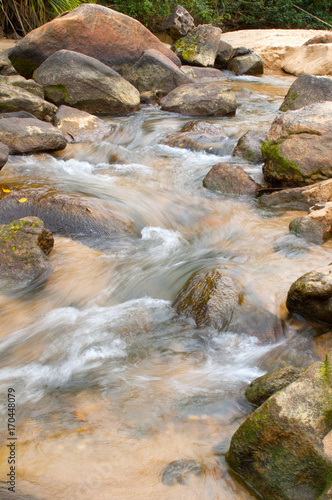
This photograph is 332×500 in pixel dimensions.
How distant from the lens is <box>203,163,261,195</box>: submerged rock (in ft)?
19.7

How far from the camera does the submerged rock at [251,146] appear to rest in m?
7.04

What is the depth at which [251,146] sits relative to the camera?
7.12 m

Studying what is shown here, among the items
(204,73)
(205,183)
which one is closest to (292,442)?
(205,183)

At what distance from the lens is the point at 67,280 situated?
13.8 feet

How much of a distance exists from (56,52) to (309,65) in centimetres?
877

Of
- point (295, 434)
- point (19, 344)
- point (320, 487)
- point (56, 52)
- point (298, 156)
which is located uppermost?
point (56, 52)

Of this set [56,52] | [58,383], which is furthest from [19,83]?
[58,383]

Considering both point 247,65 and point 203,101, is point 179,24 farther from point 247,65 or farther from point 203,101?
point 203,101

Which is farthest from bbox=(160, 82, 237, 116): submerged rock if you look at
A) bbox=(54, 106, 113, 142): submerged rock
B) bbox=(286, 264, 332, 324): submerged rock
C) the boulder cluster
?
bbox=(286, 264, 332, 324): submerged rock

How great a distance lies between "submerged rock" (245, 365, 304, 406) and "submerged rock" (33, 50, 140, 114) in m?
7.70

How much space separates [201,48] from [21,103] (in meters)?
8.22

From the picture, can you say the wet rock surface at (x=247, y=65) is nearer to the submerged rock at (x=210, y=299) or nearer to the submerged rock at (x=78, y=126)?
the submerged rock at (x=78, y=126)

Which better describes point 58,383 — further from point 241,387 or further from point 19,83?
point 19,83

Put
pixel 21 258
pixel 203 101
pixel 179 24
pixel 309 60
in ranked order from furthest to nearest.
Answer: pixel 179 24 < pixel 309 60 < pixel 203 101 < pixel 21 258
